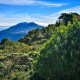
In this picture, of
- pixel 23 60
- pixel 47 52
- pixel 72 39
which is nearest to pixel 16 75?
pixel 23 60

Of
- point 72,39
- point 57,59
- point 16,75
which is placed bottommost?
point 16,75

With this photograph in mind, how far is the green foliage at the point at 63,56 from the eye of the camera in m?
25.2

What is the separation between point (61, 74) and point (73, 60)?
214 centimetres

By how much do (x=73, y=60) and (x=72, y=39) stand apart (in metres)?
1.89

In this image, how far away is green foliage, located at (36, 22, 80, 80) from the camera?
82.5 ft

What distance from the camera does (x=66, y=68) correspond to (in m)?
25.4

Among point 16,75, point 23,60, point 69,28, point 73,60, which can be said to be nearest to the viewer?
point 73,60

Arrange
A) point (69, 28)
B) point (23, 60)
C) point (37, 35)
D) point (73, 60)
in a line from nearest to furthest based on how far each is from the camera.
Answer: point (73, 60) < point (69, 28) < point (23, 60) < point (37, 35)

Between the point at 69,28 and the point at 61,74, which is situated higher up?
the point at 69,28

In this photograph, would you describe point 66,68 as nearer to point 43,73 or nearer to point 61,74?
point 61,74

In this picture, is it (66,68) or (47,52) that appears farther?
(47,52)

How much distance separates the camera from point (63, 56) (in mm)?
25375

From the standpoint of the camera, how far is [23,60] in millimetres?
40875

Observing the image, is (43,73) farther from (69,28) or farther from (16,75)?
(16,75)
